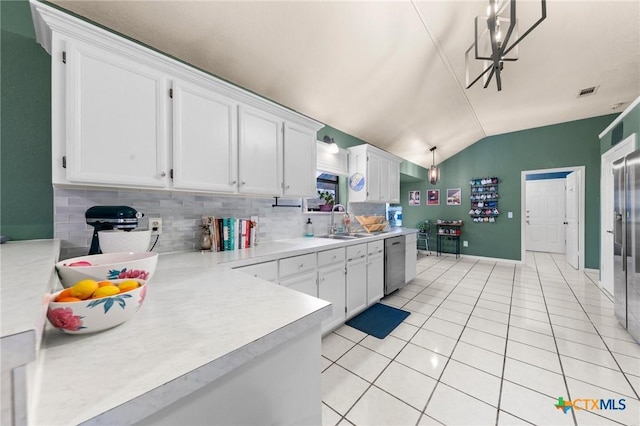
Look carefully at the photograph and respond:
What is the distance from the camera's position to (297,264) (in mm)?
1988

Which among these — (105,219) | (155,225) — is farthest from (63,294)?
(155,225)

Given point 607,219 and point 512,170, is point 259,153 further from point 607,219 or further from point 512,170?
point 512,170

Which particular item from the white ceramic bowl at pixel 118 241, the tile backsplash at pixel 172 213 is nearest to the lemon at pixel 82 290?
the white ceramic bowl at pixel 118 241

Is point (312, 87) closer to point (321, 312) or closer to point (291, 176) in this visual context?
point (291, 176)

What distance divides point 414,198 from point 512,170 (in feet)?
7.47

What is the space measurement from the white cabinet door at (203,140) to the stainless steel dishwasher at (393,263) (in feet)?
7.26

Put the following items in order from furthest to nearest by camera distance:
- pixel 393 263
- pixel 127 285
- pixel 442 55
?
pixel 393 263, pixel 442 55, pixel 127 285

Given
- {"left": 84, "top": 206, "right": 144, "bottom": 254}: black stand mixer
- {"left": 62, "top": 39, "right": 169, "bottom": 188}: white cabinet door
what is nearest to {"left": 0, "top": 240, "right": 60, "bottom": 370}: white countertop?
{"left": 84, "top": 206, "right": 144, "bottom": 254}: black stand mixer

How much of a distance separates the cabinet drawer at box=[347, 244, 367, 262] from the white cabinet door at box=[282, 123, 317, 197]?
29.0 inches

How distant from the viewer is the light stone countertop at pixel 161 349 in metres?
0.41

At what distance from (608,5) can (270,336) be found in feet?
12.3

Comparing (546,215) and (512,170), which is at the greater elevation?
(512,170)

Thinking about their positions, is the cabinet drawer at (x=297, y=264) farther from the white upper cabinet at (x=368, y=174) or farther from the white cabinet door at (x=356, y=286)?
the white upper cabinet at (x=368, y=174)

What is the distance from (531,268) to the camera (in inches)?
195
